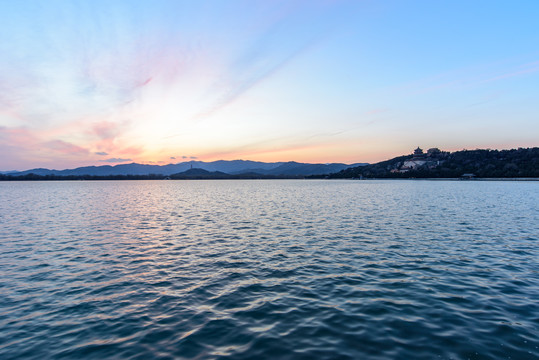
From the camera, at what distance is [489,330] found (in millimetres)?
11656

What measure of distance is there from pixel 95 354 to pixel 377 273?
54.1 ft

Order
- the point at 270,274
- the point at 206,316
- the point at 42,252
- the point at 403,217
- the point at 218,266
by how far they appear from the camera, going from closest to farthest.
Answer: the point at 206,316
the point at 270,274
the point at 218,266
the point at 42,252
the point at 403,217

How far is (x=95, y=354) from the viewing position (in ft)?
33.8

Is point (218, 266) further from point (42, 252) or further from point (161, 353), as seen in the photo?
point (42, 252)

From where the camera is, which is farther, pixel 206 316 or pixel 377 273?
pixel 377 273

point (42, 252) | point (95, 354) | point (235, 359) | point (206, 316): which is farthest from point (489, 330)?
point (42, 252)

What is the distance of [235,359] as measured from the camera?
32.1 ft

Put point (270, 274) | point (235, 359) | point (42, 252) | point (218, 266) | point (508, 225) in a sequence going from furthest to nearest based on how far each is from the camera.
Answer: point (508, 225), point (42, 252), point (218, 266), point (270, 274), point (235, 359)

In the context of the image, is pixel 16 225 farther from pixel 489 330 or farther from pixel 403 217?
pixel 403 217

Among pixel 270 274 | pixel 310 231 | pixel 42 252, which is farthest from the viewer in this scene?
pixel 310 231

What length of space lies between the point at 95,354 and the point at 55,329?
3524mm

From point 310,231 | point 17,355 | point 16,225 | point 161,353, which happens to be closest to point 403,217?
point 310,231

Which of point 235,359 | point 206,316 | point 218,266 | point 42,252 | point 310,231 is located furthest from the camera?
point 310,231

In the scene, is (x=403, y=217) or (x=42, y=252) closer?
(x=42, y=252)
